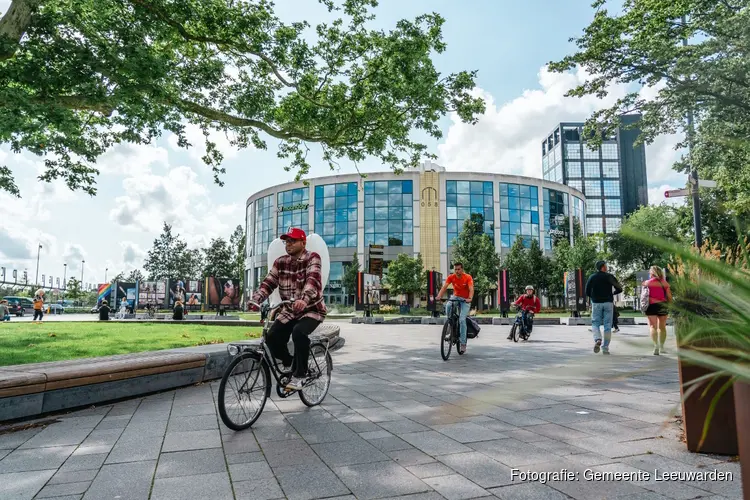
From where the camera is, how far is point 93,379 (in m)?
5.36

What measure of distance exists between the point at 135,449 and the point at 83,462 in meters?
0.38

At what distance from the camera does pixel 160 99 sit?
10.4 m

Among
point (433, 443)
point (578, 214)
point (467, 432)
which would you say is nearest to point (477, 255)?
point (578, 214)

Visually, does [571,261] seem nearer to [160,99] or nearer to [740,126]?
[740,126]

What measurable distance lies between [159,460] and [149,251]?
9260cm

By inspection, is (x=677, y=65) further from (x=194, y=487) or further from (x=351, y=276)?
(x=351, y=276)

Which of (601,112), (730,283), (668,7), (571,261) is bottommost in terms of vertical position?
(730,283)

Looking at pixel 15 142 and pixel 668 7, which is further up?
pixel 668 7

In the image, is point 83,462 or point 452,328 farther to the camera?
point 452,328

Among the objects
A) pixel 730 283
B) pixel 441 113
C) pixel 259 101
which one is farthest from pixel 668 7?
pixel 730 283

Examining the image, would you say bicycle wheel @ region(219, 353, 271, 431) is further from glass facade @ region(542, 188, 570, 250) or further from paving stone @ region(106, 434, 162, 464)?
glass facade @ region(542, 188, 570, 250)

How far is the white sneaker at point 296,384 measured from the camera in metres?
5.01

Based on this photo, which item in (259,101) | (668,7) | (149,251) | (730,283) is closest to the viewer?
(730,283)

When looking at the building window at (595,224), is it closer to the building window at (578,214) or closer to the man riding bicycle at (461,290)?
the building window at (578,214)
